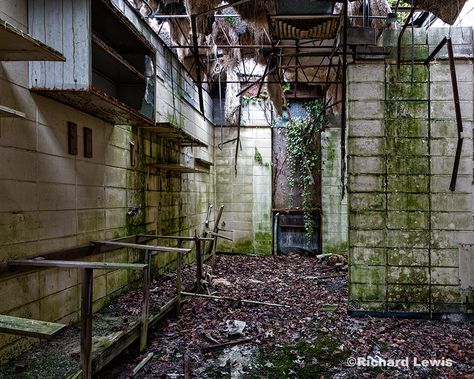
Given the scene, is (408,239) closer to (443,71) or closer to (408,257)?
(408,257)

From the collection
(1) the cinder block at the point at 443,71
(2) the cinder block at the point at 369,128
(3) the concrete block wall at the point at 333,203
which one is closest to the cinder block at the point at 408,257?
(2) the cinder block at the point at 369,128

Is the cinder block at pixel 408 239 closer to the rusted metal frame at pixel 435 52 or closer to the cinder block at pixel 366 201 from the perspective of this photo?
the cinder block at pixel 366 201

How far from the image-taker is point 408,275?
480cm

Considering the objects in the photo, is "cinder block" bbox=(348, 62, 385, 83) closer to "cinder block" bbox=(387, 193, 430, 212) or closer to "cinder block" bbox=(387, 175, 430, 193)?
"cinder block" bbox=(387, 175, 430, 193)

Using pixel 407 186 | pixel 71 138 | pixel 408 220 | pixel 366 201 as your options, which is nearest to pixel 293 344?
pixel 366 201

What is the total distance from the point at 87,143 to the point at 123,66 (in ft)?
3.08

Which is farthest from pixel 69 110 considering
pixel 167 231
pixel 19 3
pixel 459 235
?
pixel 459 235

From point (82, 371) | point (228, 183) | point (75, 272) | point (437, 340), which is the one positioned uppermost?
point (228, 183)

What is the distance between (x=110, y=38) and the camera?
412 cm

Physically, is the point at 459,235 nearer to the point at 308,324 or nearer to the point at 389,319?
the point at 389,319

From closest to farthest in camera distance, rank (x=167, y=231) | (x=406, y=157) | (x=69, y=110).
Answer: (x=69, y=110)
(x=406, y=157)
(x=167, y=231)

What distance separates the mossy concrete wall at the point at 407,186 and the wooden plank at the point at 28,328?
399cm

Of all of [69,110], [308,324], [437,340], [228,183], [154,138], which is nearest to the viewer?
[69,110]

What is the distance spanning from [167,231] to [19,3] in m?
4.11
